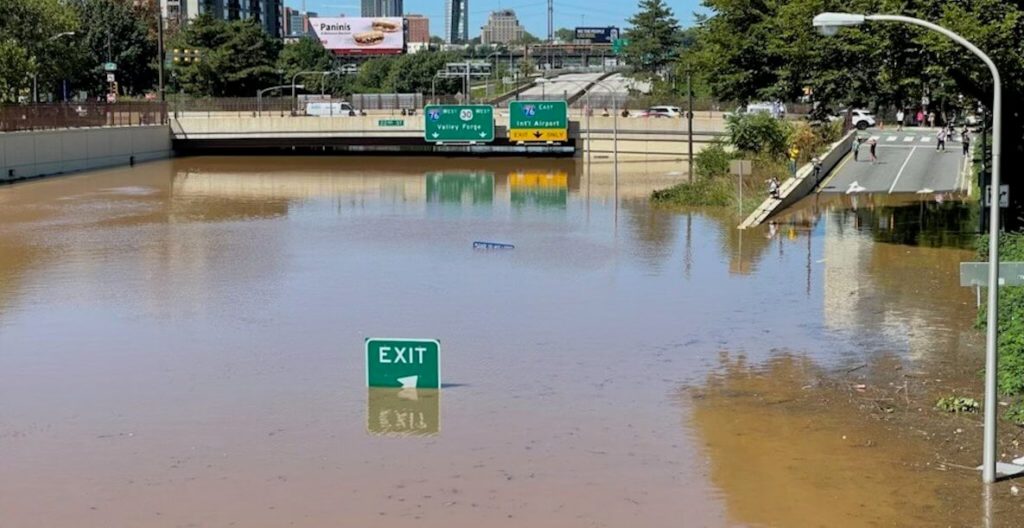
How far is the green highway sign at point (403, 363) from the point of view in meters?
20.1

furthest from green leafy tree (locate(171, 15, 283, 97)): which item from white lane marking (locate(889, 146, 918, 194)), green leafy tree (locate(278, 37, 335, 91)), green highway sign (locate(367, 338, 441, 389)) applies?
green highway sign (locate(367, 338, 441, 389))

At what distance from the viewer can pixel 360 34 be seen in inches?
7574

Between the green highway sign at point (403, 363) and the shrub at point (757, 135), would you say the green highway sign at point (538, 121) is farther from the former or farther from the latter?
the green highway sign at point (403, 363)

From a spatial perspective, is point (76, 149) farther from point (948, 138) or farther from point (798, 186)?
point (948, 138)

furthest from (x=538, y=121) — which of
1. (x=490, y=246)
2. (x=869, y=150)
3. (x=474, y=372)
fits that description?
(x=474, y=372)

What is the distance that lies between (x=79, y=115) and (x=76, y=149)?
2.47 metres

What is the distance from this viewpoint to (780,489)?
15.6 metres

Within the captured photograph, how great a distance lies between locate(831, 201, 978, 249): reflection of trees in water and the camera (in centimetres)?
3938

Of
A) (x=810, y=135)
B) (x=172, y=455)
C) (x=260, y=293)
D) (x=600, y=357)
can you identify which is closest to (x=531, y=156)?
(x=810, y=135)

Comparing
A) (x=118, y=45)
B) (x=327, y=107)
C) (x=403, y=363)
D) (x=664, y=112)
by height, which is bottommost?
(x=403, y=363)

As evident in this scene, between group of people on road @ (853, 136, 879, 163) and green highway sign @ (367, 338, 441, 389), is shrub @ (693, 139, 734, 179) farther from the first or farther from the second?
green highway sign @ (367, 338, 441, 389)

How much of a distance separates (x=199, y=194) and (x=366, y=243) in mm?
21917

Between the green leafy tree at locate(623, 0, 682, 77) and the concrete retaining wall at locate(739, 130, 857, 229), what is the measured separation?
73913mm

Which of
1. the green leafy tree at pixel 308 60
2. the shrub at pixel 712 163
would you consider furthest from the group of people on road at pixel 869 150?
the green leafy tree at pixel 308 60
